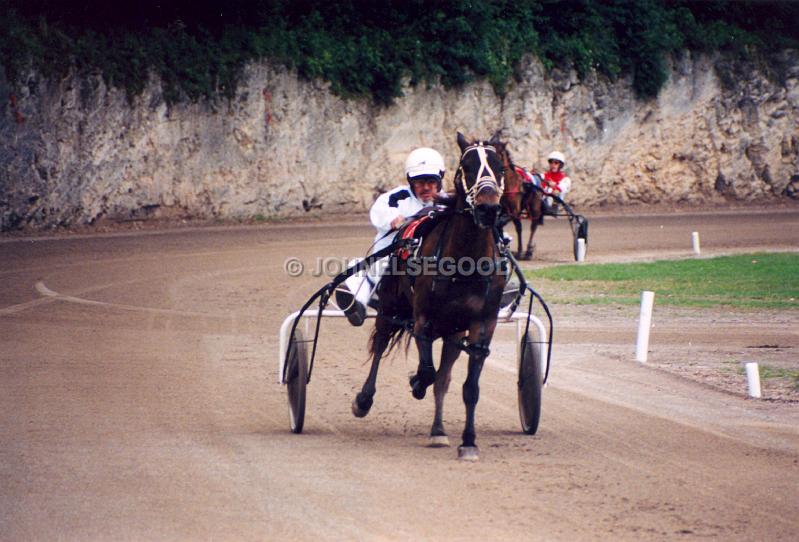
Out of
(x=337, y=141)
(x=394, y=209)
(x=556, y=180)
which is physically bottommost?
(x=556, y=180)

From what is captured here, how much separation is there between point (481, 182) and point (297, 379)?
7.43 ft

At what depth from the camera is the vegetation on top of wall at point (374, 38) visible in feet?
102

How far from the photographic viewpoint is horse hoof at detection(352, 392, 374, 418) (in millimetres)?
9156

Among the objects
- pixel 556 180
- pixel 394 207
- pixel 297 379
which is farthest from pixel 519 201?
pixel 297 379

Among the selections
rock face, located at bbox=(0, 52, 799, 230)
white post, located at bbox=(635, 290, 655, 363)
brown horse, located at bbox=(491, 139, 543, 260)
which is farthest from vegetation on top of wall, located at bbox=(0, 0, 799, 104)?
white post, located at bbox=(635, 290, 655, 363)

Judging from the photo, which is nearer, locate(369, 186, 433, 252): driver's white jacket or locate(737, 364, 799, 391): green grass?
locate(369, 186, 433, 252): driver's white jacket

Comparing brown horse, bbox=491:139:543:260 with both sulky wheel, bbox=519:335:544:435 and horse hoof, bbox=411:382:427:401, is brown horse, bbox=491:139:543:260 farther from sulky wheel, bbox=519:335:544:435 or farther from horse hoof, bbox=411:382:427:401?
horse hoof, bbox=411:382:427:401

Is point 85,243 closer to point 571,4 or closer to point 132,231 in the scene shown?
point 132,231

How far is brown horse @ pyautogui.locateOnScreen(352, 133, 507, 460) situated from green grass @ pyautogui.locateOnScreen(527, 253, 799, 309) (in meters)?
9.11

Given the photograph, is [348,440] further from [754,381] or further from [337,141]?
[337,141]

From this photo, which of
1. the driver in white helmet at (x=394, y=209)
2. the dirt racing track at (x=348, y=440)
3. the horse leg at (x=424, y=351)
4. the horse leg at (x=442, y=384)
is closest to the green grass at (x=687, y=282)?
the dirt racing track at (x=348, y=440)

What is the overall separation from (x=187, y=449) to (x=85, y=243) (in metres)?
19.2

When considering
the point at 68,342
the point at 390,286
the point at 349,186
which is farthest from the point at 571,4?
the point at 390,286

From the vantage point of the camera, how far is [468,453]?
802 cm
